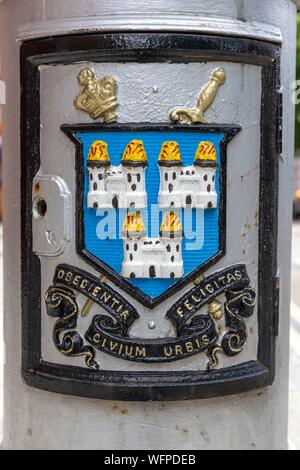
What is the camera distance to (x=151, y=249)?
3006 mm

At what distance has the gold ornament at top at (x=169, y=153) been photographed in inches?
117

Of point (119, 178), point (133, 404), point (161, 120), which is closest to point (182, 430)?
point (133, 404)

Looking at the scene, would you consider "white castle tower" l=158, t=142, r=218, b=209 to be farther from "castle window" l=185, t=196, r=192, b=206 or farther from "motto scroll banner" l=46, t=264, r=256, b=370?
"motto scroll banner" l=46, t=264, r=256, b=370

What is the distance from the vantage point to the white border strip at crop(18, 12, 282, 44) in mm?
2945

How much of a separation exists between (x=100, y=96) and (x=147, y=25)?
343mm

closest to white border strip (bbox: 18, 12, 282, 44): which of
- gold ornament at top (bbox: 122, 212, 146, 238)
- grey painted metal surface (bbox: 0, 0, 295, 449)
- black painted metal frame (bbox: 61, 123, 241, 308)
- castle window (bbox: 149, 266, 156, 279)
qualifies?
grey painted metal surface (bbox: 0, 0, 295, 449)

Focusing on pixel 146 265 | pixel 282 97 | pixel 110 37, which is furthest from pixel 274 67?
pixel 146 265

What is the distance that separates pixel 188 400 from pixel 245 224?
800 millimetres

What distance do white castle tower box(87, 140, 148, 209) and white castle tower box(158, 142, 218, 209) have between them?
83 mm
